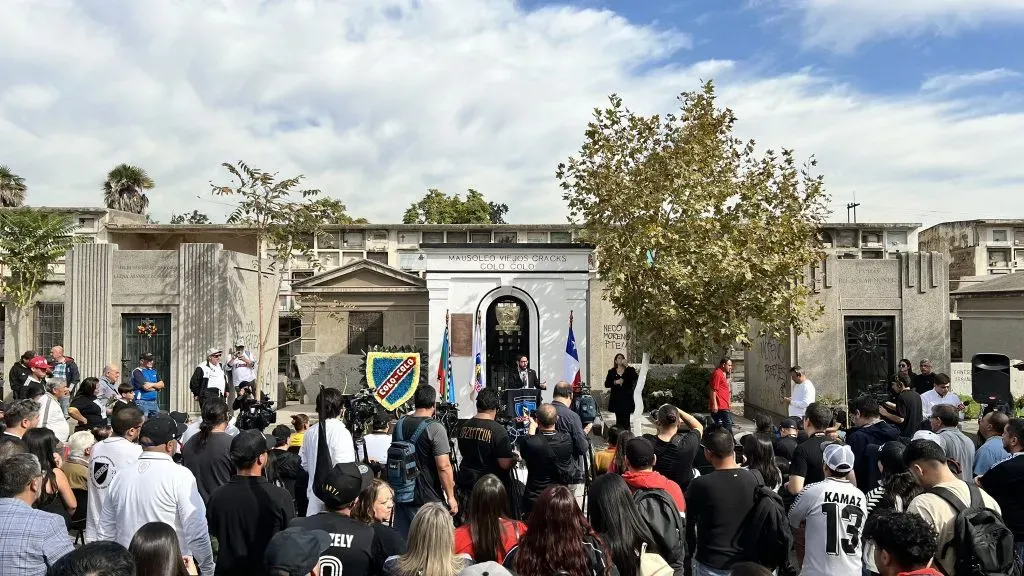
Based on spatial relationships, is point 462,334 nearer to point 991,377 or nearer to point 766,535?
point 991,377

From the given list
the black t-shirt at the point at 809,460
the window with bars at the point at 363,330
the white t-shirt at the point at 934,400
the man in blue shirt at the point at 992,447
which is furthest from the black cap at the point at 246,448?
the window with bars at the point at 363,330

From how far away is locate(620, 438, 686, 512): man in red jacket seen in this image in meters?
5.07

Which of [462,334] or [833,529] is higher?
[462,334]

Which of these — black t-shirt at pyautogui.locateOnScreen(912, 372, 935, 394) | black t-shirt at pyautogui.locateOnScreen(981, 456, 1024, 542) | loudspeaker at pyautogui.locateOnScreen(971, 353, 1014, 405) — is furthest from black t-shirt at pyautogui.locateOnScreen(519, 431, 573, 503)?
loudspeaker at pyautogui.locateOnScreen(971, 353, 1014, 405)

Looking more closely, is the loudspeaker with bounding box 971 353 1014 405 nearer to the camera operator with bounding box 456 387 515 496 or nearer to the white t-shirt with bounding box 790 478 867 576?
the white t-shirt with bounding box 790 478 867 576

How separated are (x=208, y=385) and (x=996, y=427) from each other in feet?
38.2

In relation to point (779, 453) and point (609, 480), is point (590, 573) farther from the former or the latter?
point (779, 453)

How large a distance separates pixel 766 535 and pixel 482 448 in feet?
8.31

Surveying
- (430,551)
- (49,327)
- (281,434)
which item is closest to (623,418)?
(281,434)

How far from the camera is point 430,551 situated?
3.67 m

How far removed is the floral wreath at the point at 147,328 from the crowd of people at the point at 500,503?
34.1ft

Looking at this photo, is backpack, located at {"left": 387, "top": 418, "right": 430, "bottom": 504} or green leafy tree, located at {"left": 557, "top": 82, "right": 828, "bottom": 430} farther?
green leafy tree, located at {"left": 557, "top": 82, "right": 828, "bottom": 430}

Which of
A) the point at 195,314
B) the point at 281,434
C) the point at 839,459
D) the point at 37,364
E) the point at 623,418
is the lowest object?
the point at 623,418

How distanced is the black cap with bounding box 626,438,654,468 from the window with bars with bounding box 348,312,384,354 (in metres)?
17.7
